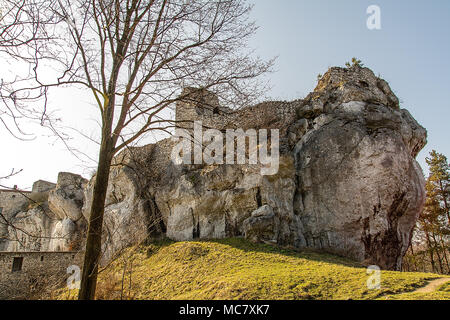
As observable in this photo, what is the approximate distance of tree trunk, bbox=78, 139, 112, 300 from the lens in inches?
215

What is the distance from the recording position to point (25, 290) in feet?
49.1

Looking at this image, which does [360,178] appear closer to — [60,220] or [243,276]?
[243,276]

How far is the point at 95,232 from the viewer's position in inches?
225

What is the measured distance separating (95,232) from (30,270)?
43.0ft

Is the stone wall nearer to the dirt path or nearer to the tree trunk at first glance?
the tree trunk

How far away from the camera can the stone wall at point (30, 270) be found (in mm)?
14727

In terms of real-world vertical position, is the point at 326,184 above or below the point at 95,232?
above

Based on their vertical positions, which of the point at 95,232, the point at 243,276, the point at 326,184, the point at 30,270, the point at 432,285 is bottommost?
the point at 30,270

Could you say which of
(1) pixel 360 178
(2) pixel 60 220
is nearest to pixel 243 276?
(1) pixel 360 178

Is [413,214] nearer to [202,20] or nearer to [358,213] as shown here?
[358,213]

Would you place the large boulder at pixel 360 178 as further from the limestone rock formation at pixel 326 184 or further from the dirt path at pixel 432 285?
the dirt path at pixel 432 285

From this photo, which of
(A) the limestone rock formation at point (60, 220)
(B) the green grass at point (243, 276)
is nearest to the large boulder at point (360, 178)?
(B) the green grass at point (243, 276)

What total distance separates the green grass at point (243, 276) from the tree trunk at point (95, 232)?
5.33 ft

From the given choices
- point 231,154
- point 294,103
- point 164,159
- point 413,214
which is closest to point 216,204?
point 231,154
